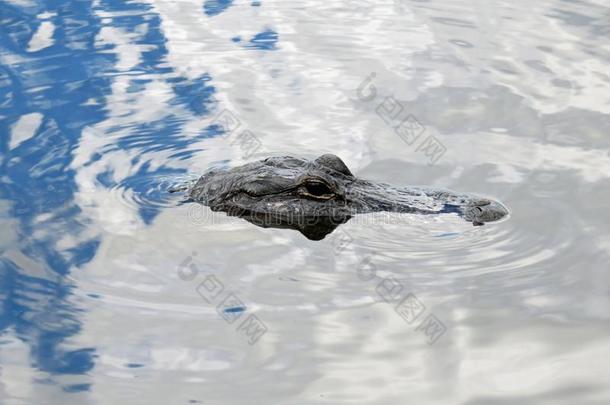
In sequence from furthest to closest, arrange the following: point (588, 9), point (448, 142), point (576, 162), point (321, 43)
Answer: point (588, 9) < point (321, 43) < point (448, 142) < point (576, 162)

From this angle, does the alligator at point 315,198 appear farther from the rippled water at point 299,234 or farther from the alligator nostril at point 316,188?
the rippled water at point 299,234

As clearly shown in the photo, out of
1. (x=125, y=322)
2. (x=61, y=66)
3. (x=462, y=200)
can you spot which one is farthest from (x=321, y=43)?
(x=125, y=322)

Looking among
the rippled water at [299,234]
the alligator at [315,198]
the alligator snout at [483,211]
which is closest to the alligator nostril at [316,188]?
the alligator at [315,198]

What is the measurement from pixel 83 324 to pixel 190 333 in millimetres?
763

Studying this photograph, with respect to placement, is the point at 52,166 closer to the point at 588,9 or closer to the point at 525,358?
the point at 525,358

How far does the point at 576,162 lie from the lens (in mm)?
9258

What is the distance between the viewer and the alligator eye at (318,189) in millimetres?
8141

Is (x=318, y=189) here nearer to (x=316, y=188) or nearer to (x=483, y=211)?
(x=316, y=188)

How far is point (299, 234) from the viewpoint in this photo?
26.0ft

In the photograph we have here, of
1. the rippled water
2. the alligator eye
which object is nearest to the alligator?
the alligator eye

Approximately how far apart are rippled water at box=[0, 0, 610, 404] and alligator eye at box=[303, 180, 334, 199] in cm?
41

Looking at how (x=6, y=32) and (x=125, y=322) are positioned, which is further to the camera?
(x=6, y=32)

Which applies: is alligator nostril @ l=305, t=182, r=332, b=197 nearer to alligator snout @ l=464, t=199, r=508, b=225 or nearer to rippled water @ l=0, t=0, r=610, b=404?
rippled water @ l=0, t=0, r=610, b=404

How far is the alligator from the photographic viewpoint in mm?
8086
